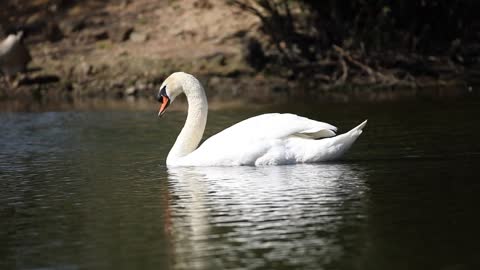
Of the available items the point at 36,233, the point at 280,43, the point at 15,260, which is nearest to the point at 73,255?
the point at 15,260

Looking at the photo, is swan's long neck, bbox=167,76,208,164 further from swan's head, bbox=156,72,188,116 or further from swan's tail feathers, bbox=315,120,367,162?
swan's tail feathers, bbox=315,120,367,162

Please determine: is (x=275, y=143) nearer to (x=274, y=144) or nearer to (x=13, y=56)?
(x=274, y=144)

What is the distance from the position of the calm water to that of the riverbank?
8.15 m

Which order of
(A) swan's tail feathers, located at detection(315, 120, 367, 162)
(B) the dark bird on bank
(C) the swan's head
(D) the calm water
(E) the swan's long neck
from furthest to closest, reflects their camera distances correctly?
(B) the dark bird on bank, (C) the swan's head, (E) the swan's long neck, (A) swan's tail feathers, located at detection(315, 120, 367, 162), (D) the calm water

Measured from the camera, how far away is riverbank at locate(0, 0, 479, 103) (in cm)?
2422

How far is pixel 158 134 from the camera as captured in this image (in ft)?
55.9

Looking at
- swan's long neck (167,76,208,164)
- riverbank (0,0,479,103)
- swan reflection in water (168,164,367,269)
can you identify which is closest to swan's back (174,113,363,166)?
swan reflection in water (168,164,367,269)

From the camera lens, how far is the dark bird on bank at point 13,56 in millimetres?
26922

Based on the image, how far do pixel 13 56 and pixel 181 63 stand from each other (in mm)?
3895

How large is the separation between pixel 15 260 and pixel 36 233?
0.99 meters

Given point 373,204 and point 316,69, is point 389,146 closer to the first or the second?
point 373,204

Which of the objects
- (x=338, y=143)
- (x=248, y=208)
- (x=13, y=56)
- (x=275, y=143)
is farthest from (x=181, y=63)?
(x=248, y=208)

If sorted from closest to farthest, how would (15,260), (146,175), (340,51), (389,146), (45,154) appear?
(15,260), (146,175), (389,146), (45,154), (340,51)

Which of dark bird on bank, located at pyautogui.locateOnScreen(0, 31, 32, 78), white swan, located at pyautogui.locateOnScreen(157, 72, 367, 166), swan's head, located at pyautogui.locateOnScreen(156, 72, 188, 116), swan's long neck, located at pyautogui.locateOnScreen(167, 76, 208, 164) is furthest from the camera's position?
dark bird on bank, located at pyautogui.locateOnScreen(0, 31, 32, 78)
